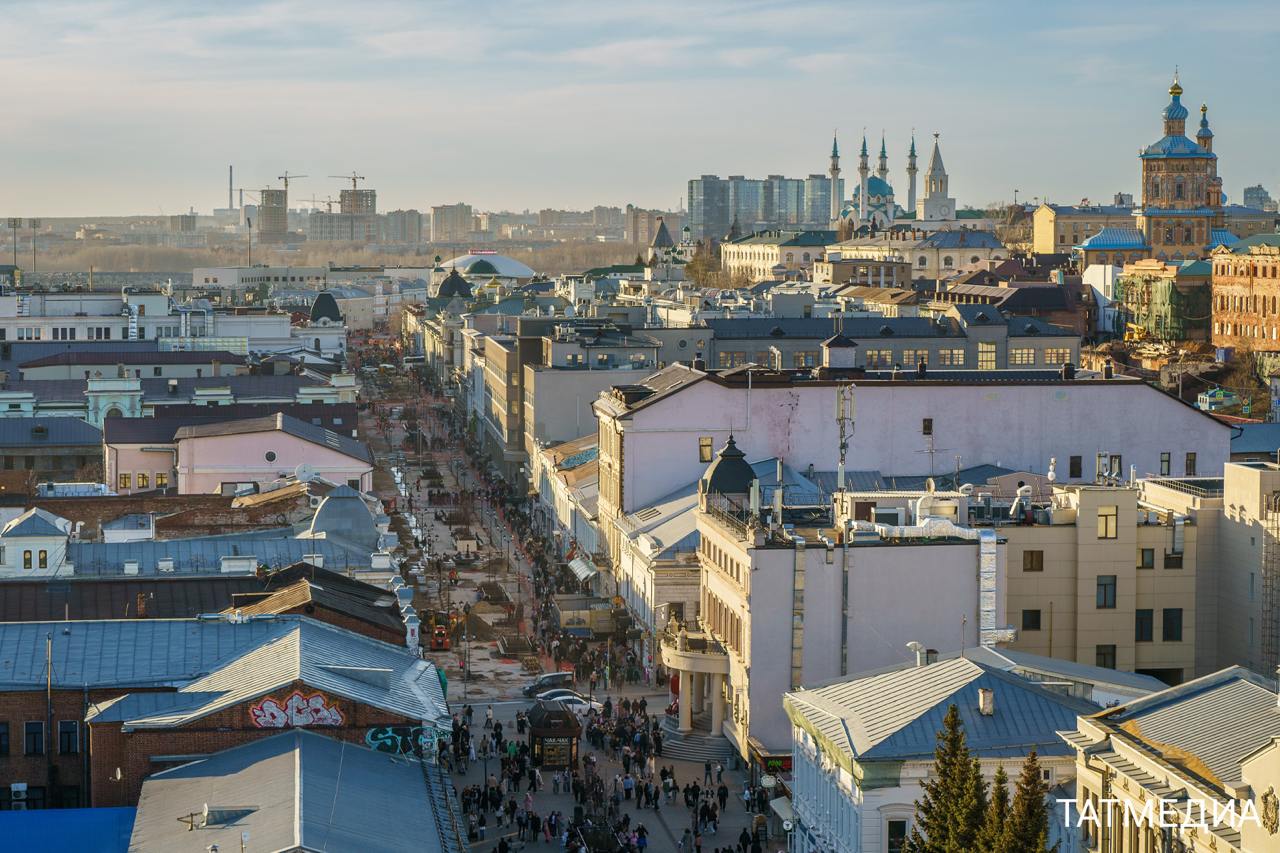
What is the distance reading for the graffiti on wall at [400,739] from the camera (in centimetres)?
3519

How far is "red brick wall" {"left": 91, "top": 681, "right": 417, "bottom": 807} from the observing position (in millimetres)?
34594

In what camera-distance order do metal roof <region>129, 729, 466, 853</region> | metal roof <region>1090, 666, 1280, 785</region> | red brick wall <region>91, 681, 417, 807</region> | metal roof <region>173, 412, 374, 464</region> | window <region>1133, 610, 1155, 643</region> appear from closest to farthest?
1. metal roof <region>1090, 666, 1280, 785</region>
2. metal roof <region>129, 729, 466, 853</region>
3. red brick wall <region>91, 681, 417, 807</region>
4. window <region>1133, 610, 1155, 643</region>
5. metal roof <region>173, 412, 374, 464</region>

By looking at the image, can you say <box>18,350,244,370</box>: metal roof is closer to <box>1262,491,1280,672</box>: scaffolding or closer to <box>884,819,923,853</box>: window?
<box>1262,491,1280,672</box>: scaffolding

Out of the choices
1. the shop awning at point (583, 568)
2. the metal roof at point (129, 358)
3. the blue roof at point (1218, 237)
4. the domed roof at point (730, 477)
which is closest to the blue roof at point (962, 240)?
the blue roof at point (1218, 237)

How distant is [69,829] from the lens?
3225 cm

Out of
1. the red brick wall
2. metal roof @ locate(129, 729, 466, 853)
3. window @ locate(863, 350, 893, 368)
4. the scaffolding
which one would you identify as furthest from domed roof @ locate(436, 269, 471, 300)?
metal roof @ locate(129, 729, 466, 853)

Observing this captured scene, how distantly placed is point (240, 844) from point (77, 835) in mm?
4088

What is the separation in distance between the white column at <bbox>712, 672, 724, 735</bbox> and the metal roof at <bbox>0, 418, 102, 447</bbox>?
1362 inches

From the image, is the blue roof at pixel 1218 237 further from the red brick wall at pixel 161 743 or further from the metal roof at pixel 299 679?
the red brick wall at pixel 161 743

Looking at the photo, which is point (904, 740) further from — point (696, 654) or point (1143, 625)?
point (1143, 625)

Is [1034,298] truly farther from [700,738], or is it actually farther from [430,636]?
[700,738]

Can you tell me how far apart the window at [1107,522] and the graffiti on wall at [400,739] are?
50.6 feet

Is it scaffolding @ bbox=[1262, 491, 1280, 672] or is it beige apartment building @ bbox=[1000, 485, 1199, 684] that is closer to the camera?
scaffolding @ bbox=[1262, 491, 1280, 672]

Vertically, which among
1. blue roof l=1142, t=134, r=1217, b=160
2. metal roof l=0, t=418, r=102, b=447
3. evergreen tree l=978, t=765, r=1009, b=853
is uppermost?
A: blue roof l=1142, t=134, r=1217, b=160
